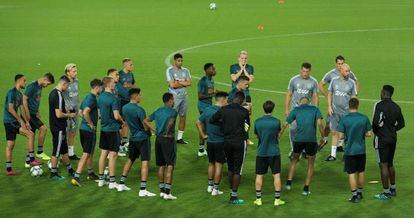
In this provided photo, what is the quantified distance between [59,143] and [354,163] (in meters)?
6.29

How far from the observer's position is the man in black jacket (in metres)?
16.0

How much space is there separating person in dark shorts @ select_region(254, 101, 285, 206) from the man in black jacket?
30 centimetres

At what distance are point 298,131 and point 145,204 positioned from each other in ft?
11.2

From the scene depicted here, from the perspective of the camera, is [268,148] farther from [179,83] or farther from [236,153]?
[179,83]

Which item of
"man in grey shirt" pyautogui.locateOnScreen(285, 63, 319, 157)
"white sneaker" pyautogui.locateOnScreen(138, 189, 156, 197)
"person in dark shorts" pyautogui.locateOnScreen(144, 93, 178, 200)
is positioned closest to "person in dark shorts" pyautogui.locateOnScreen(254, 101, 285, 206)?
"person in dark shorts" pyautogui.locateOnScreen(144, 93, 178, 200)

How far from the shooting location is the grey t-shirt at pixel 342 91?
63.4 feet

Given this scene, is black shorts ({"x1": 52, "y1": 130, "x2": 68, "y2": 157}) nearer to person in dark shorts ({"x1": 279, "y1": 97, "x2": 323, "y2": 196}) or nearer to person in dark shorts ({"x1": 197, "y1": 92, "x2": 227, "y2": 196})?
person in dark shorts ({"x1": 197, "y1": 92, "x2": 227, "y2": 196})

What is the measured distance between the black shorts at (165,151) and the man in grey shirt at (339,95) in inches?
183

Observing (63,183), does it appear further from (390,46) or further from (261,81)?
(390,46)

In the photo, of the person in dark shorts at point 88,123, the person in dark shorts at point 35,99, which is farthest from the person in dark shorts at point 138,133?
the person in dark shorts at point 35,99

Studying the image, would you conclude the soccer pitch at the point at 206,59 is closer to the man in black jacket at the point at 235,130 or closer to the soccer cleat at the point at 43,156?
the soccer cleat at the point at 43,156

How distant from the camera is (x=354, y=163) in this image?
15.9 meters

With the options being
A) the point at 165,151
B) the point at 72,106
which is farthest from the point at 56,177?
the point at 165,151

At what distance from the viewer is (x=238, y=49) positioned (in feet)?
123
